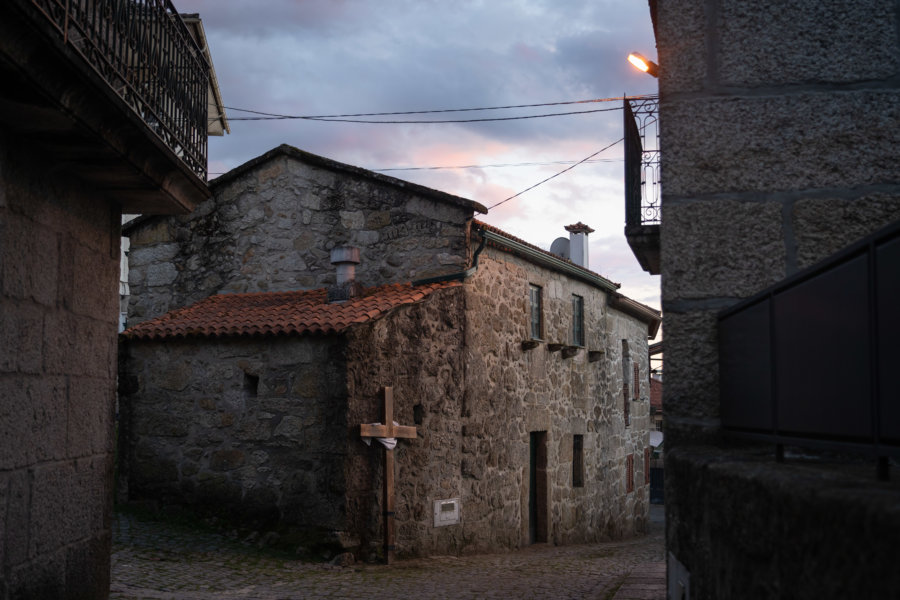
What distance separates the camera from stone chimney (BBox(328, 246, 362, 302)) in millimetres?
12258

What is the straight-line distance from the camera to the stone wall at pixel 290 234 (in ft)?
42.0

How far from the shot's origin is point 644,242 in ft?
30.3

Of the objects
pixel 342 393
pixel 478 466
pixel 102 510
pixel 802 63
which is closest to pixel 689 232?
pixel 802 63

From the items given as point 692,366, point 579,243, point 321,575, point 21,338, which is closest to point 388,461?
point 321,575

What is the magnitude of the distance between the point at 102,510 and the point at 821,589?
4187mm

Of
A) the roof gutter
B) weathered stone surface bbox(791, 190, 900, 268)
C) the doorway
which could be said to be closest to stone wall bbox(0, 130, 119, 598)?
weathered stone surface bbox(791, 190, 900, 268)

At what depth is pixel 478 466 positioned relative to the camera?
12.3m

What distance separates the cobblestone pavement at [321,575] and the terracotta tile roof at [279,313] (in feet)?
7.82

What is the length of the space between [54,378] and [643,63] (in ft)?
22.3

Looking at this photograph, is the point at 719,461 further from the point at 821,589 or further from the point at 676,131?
the point at 676,131

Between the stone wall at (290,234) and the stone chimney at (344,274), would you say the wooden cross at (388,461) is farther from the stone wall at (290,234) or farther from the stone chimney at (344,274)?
the stone wall at (290,234)

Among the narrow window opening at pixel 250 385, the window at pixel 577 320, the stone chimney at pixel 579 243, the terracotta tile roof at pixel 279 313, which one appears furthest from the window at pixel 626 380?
the narrow window opening at pixel 250 385

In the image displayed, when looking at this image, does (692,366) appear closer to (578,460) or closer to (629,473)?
(578,460)

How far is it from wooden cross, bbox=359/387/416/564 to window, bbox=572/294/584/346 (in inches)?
256
